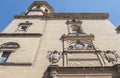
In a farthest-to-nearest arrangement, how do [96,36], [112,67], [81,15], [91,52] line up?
[81,15] < [96,36] < [91,52] < [112,67]

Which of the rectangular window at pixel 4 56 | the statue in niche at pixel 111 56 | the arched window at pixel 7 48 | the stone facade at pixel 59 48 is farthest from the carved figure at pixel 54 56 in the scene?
the statue in niche at pixel 111 56

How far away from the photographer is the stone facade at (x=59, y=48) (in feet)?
48.1

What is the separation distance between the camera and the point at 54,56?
1677 centimetres

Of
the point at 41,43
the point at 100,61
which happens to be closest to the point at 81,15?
the point at 41,43

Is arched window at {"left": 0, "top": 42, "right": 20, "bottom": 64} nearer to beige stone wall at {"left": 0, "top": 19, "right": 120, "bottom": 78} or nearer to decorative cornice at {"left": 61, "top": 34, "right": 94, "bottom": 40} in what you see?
beige stone wall at {"left": 0, "top": 19, "right": 120, "bottom": 78}

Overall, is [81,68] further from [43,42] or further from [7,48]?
[7,48]

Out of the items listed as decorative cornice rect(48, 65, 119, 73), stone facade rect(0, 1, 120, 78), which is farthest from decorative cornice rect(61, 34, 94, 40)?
decorative cornice rect(48, 65, 119, 73)

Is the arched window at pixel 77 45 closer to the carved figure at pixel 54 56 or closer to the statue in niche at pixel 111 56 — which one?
the carved figure at pixel 54 56

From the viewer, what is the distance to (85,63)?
16.0 m

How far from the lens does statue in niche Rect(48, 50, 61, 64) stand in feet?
53.6

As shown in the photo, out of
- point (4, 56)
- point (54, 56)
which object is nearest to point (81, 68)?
point (54, 56)

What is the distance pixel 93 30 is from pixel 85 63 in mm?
7432

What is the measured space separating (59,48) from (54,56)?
1.87 meters

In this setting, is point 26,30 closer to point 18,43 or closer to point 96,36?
point 18,43
